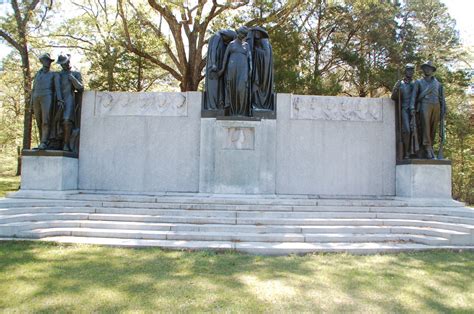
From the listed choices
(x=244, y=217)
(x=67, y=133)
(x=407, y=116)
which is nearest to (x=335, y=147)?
(x=407, y=116)

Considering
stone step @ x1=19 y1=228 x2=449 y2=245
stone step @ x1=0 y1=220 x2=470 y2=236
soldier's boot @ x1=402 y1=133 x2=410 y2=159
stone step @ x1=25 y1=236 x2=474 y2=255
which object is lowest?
stone step @ x1=25 y1=236 x2=474 y2=255

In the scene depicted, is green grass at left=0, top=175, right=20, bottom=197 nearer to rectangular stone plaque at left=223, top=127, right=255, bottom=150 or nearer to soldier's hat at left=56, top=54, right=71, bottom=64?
soldier's hat at left=56, top=54, right=71, bottom=64

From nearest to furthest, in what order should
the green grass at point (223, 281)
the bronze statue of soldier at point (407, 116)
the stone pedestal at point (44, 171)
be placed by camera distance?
the green grass at point (223, 281) < the stone pedestal at point (44, 171) < the bronze statue of soldier at point (407, 116)

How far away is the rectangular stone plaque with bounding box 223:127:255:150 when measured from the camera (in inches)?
366

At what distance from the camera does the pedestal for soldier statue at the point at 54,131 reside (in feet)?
30.3

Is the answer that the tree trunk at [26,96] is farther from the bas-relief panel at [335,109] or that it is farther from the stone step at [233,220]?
the bas-relief panel at [335,109]

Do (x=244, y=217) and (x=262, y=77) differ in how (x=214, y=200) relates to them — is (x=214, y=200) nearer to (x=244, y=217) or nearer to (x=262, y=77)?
(x=244, y=217)

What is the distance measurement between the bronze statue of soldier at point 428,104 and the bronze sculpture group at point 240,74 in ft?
12.0

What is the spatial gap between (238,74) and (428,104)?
4.74 metres

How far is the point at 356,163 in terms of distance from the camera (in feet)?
33.6

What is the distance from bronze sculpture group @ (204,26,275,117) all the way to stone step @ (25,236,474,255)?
4062 millimetres

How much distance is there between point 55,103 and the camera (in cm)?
962

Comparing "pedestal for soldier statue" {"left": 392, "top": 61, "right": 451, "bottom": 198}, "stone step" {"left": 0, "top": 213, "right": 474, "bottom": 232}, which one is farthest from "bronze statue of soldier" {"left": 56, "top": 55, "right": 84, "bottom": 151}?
"pedestal for soldier statue" {"left": 392, "top": 61, "right": 451, "bottom": 198}

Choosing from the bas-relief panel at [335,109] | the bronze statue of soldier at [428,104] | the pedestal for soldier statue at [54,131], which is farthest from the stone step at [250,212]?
the bas-relief panel at [335,109]
